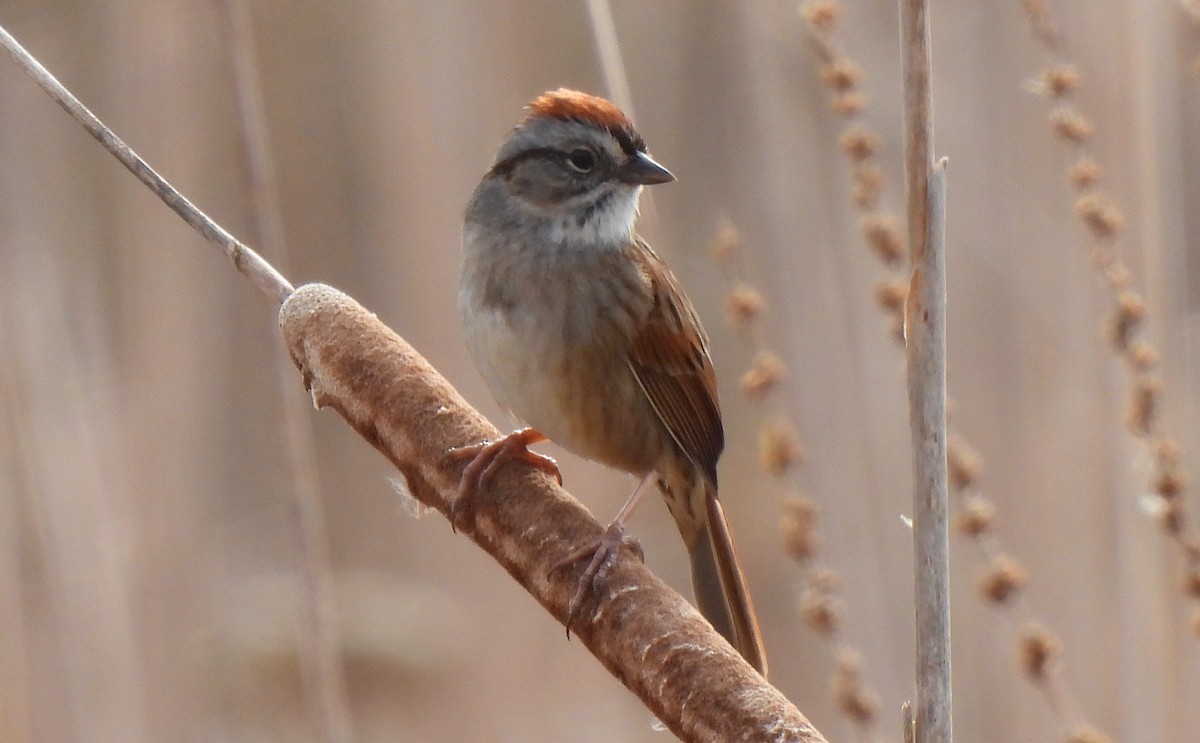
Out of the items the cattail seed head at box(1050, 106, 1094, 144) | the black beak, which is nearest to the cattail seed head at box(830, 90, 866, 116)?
the cattail seed head at box(1050, 106, 1094, 144)

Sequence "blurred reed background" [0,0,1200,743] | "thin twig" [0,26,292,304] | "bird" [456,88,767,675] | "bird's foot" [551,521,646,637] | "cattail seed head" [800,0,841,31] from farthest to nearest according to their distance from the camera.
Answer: "blurred reed background" [0,0,1200,743] → "bird" [456,88,767,675] → "cattail seed head" [800,0,841,31] → "thin twig" [0,26,292,304] → "bird's foot" [551,521,646,637]

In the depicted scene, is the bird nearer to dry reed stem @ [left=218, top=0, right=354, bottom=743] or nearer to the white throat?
the white throat

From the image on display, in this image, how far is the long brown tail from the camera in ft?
7.22

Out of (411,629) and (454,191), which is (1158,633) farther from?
(411,629)

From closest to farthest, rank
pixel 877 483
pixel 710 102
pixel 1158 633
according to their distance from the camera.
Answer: pixel 1158 633 < pixel 877 483 < pixel 710 102

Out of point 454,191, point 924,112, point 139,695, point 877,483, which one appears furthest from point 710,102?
point 924,112

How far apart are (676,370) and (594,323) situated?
0.17 m

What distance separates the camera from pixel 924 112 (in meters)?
1.37

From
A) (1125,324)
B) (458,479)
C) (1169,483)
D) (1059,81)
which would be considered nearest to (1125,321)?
(1125,324)

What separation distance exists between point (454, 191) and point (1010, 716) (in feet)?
5.18

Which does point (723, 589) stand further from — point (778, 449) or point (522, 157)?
point (522, 157)

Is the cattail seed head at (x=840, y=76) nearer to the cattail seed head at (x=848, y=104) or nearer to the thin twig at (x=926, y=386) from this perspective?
the cattail seed head at (x=848, y=104)

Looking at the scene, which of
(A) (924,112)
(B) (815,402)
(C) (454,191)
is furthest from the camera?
(C) (454,191)

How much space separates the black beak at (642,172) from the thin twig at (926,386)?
3.09 ft
